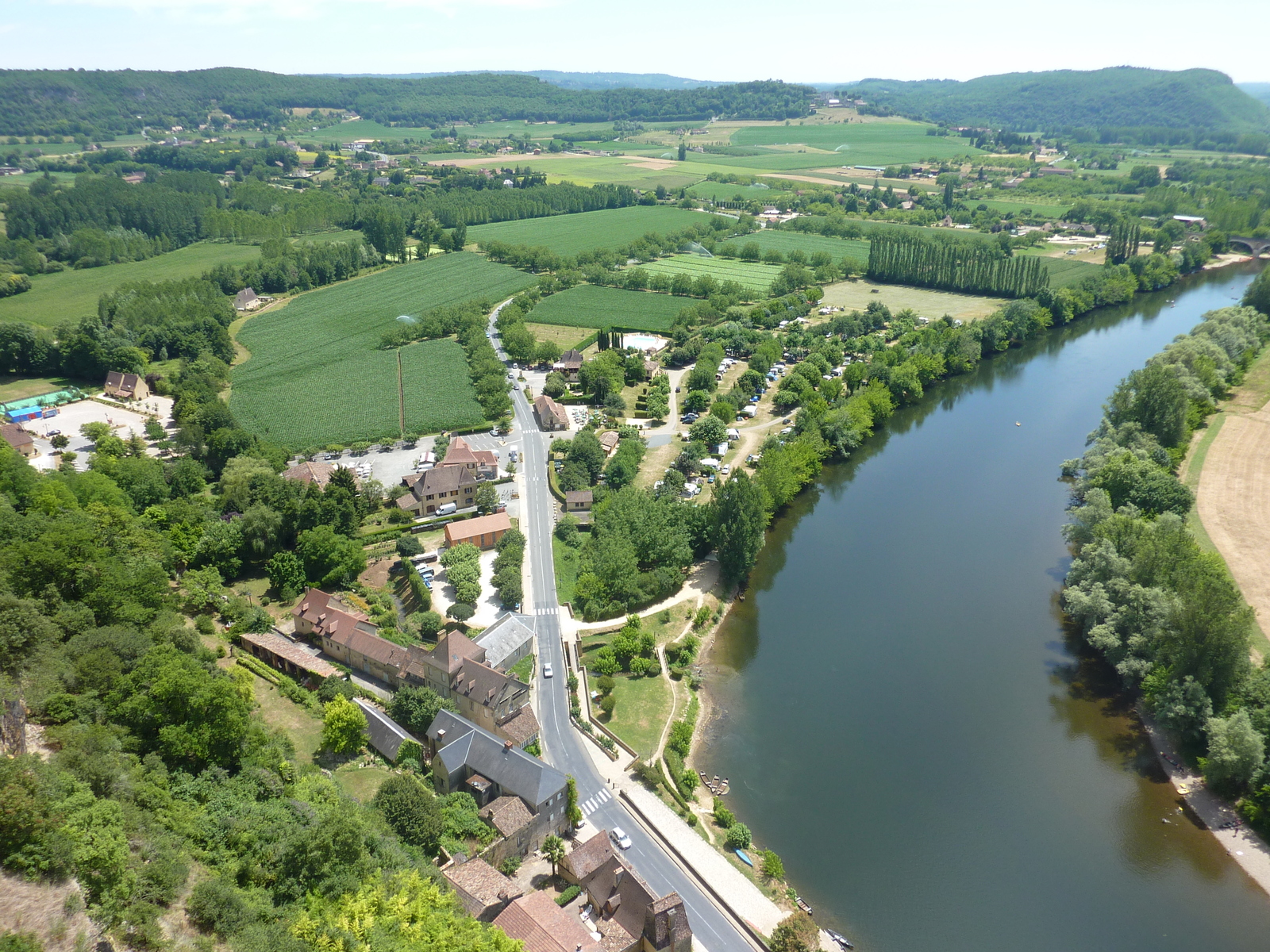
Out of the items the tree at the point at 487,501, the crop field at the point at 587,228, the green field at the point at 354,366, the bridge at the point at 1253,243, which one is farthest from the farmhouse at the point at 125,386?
the bridge at the point at 1253,243

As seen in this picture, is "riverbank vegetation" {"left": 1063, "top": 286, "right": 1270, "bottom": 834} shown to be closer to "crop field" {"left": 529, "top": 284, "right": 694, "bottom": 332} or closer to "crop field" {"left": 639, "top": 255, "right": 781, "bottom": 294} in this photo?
"crop field" {"left": 529, "top": 284, "right": 694, "bottom": 332}

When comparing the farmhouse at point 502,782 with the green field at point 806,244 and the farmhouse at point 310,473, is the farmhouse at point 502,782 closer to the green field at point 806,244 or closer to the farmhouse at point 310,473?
the farmhouse at point 310,473

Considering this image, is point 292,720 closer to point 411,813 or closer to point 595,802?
point 411,813

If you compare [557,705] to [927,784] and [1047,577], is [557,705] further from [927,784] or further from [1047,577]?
[1047,577]

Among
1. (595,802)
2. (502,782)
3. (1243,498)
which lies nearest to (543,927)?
(502,782)

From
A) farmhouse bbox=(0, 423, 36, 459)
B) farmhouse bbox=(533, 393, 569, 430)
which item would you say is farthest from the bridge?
farmhouse bbox=(0, 423, 36, 459)

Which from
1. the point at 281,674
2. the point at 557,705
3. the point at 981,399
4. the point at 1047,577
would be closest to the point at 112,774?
the point at 281,674
